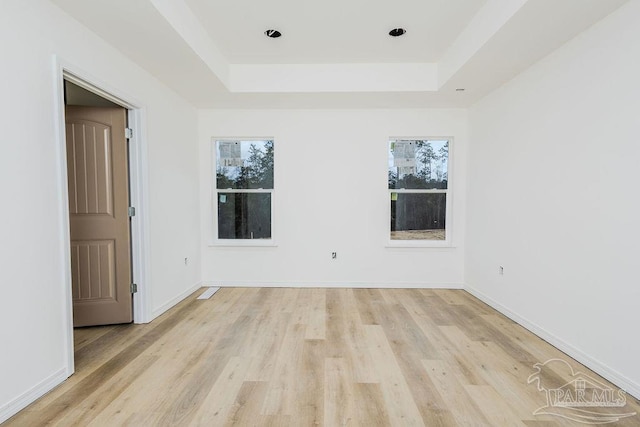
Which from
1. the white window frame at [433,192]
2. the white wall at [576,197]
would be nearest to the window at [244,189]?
the white window frame at [433,192]

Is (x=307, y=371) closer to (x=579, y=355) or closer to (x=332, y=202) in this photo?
(x=579, y=355)

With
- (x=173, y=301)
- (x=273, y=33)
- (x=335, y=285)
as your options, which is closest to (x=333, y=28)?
(x=273, y=33)

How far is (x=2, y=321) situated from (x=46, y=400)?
593 mm

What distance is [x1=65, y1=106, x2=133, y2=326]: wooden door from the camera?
2652 millimetres

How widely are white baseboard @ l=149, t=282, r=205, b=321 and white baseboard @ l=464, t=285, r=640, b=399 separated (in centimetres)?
380

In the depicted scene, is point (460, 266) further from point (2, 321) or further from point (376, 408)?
point (2, 321)

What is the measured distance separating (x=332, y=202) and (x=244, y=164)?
4.63 feet

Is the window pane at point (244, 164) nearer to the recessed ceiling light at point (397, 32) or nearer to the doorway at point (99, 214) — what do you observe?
the doorway at point (99, 214)

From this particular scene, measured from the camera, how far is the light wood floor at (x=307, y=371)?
5.45 ft

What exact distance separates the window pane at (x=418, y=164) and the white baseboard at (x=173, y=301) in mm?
3105

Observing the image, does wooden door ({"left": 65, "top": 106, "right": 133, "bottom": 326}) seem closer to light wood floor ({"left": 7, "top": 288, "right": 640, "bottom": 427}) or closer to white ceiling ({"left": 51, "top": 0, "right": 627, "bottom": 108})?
light wood floor ({"left": 7, "top": 288, "right": 640, "bottom": 427})

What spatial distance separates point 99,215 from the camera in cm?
274

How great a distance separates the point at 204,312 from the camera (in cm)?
321

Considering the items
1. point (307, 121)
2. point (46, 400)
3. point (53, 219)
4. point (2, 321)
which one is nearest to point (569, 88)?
point (307, 121)
